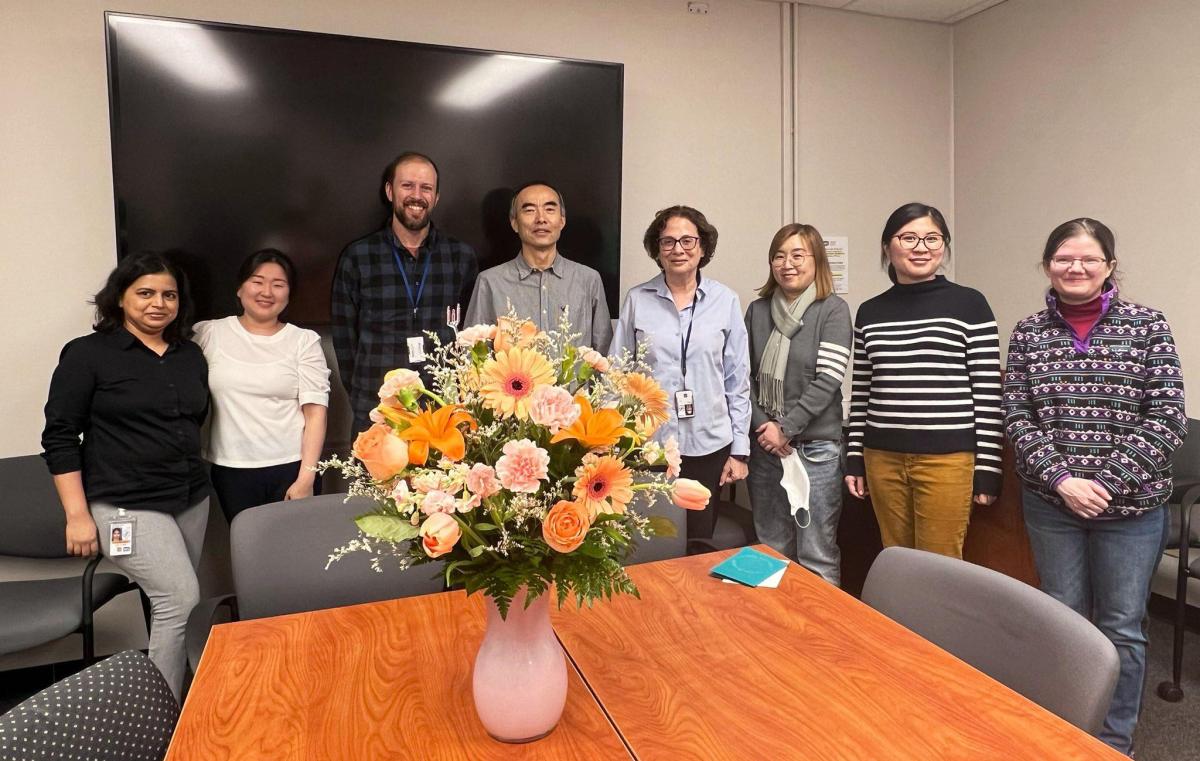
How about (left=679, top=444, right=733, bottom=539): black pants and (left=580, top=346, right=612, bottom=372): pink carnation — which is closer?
(left=580, top=346, right=612, bottom=372): pink carnation

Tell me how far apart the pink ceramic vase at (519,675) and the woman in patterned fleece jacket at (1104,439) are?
1.65 meters

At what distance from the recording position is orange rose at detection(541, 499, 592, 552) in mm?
930

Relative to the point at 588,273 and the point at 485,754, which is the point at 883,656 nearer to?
the point at 485,754

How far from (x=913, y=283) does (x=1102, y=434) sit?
70 centimetres

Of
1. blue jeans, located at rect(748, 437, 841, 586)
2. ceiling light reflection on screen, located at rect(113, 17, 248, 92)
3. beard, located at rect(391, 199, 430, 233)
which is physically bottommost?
blue jeans, located at rect(748, 437, 841, 586)

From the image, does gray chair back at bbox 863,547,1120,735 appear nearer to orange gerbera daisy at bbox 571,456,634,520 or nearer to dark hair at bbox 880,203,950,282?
orange gerbera daisy at bbox 571,456,634,520

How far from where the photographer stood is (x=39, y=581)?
8.43ft

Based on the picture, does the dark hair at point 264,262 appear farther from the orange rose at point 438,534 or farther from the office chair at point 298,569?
the orange rose at point 438,534

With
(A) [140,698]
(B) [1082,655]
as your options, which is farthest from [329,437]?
(B) [1082,655]

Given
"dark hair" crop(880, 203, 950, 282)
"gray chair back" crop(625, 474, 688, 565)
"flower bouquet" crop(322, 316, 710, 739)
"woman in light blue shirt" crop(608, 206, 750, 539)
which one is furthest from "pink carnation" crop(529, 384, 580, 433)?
"dark hair" crop(880, 203, 950, 282)

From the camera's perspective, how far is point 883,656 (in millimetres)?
1306

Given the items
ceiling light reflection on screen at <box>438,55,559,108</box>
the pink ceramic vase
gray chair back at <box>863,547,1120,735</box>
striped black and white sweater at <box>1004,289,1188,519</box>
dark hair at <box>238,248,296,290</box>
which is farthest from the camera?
ceiling light reflection on screen at <box>438,55,559,108</box>

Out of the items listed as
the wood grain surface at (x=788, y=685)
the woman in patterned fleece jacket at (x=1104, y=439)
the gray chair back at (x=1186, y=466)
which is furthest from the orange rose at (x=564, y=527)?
the gray chair back at (x=1186, y=466)

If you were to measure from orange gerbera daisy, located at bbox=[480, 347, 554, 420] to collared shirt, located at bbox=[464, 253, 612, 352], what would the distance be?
1.77 m
